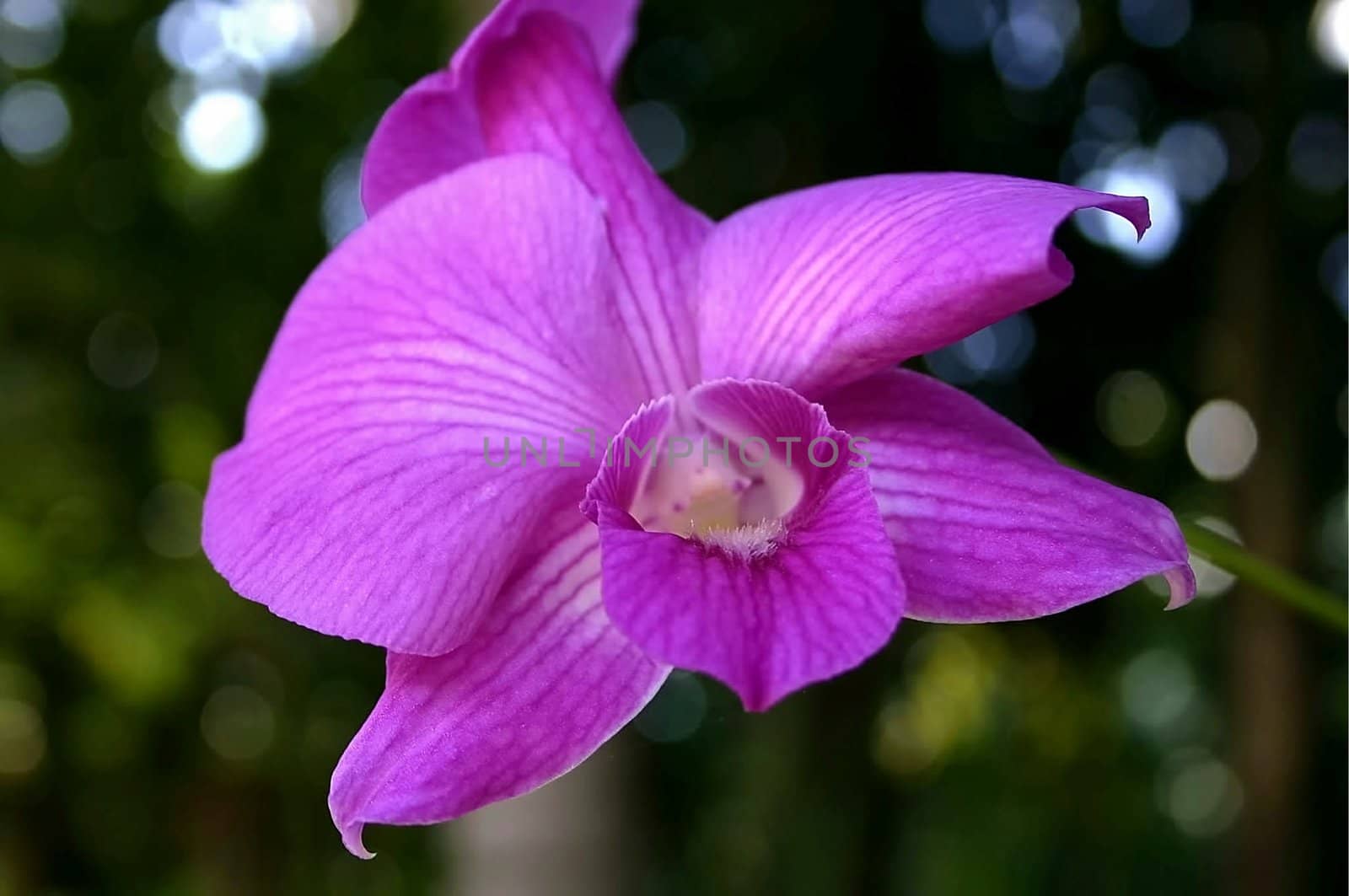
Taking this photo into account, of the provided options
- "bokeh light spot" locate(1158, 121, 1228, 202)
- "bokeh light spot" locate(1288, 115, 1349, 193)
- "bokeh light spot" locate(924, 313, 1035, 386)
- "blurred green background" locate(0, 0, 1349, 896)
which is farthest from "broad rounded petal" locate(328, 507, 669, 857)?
"bokeh light spot" locate(1288, 115, 1349, 193)

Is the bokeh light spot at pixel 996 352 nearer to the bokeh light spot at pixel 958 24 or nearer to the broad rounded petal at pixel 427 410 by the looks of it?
the bokeh light spot at pixel 958 24

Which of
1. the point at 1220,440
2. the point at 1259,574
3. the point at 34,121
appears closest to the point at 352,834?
the point at 1259,574

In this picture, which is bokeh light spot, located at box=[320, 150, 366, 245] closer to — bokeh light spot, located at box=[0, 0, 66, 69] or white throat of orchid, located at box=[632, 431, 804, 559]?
bokeh light spot, located at box=[0, 0, 66, 69]

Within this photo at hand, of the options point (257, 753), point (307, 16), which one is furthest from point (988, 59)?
point (257, 753)

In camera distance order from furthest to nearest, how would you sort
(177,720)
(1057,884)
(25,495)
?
(1057,884), (177,720), (25,495)

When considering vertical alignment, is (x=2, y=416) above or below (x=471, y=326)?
below

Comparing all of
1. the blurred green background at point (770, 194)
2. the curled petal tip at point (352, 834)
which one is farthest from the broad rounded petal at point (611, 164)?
the blurred green background at point (770, 194)

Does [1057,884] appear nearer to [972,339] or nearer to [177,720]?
[972,339]
